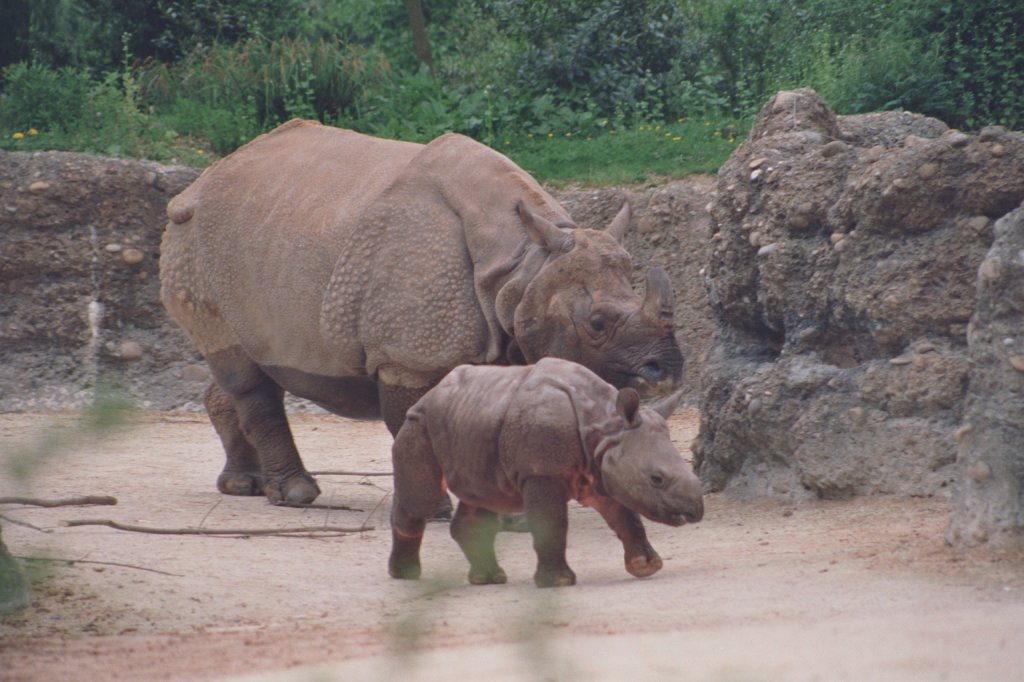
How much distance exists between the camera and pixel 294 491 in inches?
328

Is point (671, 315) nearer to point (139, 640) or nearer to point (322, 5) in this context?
point (139, 640)

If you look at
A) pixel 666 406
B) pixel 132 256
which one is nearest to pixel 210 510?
pixel 666 406

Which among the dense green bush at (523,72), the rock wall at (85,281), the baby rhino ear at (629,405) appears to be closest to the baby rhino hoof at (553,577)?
the baby rhino ear at (629,405)

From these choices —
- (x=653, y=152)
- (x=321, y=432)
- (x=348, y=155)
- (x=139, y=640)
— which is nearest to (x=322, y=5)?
(x=653, y=152)

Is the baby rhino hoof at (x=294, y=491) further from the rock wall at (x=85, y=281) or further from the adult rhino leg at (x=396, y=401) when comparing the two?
the rock wall at (x=85, y=281)

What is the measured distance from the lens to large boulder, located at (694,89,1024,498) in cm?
677

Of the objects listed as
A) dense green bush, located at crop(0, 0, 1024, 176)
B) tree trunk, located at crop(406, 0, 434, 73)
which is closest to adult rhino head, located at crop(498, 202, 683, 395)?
dense green bush, located at crop(0, 0, 1024, 176)

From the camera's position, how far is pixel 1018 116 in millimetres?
13047

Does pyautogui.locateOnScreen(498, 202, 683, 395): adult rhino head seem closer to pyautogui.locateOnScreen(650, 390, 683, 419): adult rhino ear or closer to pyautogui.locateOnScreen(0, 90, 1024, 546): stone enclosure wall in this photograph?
pyautogui.locateOnScreen(0, 90, 1024, 546): stone enclosure wall

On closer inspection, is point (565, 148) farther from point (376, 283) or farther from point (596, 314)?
point (596, 314)

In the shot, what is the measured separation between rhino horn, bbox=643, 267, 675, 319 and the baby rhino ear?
1660 mm

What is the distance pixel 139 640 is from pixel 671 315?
319cm

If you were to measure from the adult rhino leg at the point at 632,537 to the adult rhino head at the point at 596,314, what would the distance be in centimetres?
163

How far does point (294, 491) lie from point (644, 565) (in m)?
3.31
